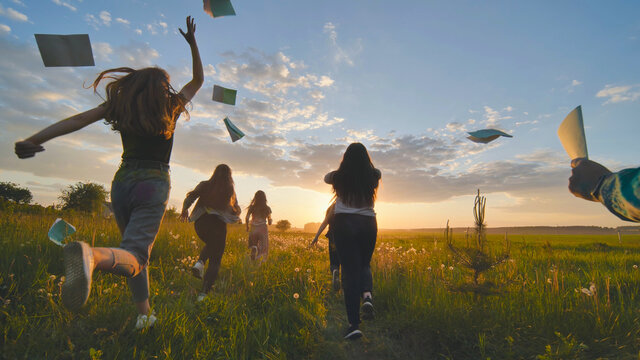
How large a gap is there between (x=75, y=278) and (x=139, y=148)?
1312 millimetres

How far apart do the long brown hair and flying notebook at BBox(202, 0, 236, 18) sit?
1.05m

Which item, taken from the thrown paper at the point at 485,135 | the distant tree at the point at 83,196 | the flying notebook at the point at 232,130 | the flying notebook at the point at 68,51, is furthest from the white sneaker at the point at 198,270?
the distant tree at the point at 83,196

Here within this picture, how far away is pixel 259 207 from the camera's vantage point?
8523mm

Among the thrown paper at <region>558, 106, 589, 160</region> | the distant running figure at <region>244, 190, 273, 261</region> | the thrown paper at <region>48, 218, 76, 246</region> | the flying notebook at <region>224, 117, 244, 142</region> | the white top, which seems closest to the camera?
the thrown paper at <region>558, 106, 589, 160</region>

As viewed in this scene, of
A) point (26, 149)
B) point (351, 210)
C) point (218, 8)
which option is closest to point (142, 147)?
point (26, 149)

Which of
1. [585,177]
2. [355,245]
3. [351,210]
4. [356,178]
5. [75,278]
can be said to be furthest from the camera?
[356,178]

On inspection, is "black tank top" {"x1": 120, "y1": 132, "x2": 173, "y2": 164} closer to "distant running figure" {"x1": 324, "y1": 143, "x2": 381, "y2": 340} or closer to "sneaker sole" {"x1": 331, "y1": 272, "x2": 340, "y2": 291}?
"distant running figure" {"x1": 324, "y1": 143, "x2": 381, "y2": 340}

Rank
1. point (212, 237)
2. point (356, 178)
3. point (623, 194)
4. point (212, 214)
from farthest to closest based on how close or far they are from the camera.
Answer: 1. point (212, 214)
2. point (212, 237)
3. point (356, 178)
4. point (623, 194)

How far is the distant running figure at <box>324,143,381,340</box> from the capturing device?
3.62 metres

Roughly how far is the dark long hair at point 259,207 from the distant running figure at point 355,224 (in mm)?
4613

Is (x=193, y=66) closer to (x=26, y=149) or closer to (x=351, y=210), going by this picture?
(x=26, y=149)

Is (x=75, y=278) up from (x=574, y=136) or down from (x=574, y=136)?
down

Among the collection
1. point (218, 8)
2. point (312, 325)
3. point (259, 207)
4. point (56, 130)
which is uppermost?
point (218, 8)

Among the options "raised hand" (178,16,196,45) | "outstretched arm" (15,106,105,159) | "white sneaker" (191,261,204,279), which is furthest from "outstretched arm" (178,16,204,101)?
"white sneaker" (191,261,204,279)
